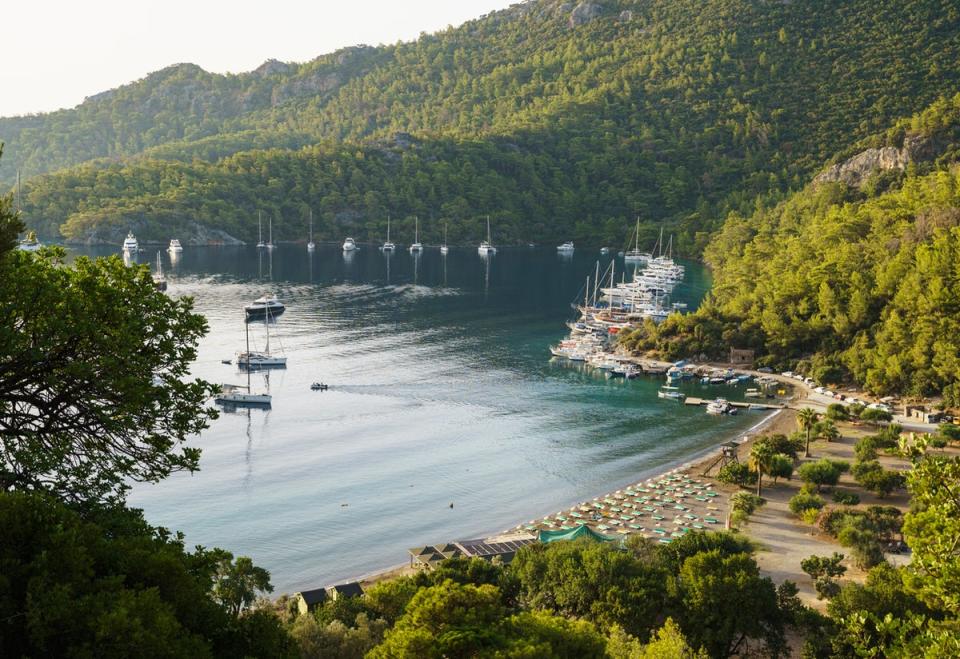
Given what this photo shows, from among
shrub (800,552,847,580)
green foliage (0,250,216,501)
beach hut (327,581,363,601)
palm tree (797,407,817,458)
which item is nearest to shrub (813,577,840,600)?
shrub (800,552,847,580)

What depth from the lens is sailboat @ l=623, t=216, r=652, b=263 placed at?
151375mm

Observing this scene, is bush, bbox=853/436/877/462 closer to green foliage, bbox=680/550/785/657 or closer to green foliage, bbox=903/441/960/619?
green foliage, bbox=680/550/785/657

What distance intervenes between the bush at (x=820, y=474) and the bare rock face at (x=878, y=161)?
3842 inches

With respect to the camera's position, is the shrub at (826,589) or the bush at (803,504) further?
the bush at (803,504)

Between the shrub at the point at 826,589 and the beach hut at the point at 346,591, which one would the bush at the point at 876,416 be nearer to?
the shrub at the point at 826,589

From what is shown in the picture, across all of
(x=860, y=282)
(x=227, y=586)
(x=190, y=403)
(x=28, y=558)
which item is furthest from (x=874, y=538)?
(x=860, y=282)

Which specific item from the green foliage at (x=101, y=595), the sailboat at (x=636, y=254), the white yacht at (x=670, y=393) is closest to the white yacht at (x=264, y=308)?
the white yacht at (x=670, y=393)

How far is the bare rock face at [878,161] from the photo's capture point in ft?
440

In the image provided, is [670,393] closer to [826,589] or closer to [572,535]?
[572,535]

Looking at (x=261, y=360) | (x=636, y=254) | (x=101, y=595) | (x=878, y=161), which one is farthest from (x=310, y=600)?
(x=878, y=161)

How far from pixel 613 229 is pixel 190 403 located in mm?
158407

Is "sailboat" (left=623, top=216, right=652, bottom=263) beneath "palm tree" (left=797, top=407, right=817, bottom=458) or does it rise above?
above

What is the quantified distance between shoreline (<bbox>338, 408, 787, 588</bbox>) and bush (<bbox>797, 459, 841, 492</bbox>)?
795cm

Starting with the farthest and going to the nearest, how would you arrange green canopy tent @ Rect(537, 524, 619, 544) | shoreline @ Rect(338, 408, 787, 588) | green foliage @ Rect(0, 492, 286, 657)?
shoreline @ Rect(338, 408, 787, 588) → green canopy tent @ Rect(537, 524, 619, 544) → green foliage @ Rect(0, 492, 286, 657)
